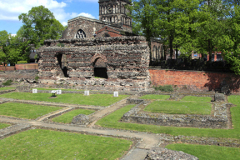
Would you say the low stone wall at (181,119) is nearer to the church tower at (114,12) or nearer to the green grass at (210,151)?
the green grass at (210,151)

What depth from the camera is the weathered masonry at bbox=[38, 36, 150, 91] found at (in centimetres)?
2558

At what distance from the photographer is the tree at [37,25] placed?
45.4m

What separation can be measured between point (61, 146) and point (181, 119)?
725 centimetres

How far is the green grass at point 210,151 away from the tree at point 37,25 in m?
41.4

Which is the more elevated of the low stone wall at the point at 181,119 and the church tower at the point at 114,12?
the church tower at the point at 114,12

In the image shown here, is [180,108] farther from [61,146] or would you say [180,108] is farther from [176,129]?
[61,146]

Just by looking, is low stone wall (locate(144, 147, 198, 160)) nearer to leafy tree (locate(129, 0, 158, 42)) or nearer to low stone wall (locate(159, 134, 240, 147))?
low stone wall (locate(159, 134, 240, 147))

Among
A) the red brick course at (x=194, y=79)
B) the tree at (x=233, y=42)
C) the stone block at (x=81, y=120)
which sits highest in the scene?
the tree at (x=233, y=42)

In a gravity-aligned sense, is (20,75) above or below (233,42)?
below

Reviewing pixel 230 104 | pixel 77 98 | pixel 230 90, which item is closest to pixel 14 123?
pixel 77 98

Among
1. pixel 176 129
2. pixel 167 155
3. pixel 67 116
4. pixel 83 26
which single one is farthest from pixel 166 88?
pixel 83 26

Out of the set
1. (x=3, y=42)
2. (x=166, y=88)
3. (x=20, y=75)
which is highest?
(x=3, y=42)

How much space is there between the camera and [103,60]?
27.2 metres

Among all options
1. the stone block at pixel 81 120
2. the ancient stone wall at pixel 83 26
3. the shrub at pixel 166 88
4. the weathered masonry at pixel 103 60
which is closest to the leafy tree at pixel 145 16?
the ancient stone wall at pixel 83 26
